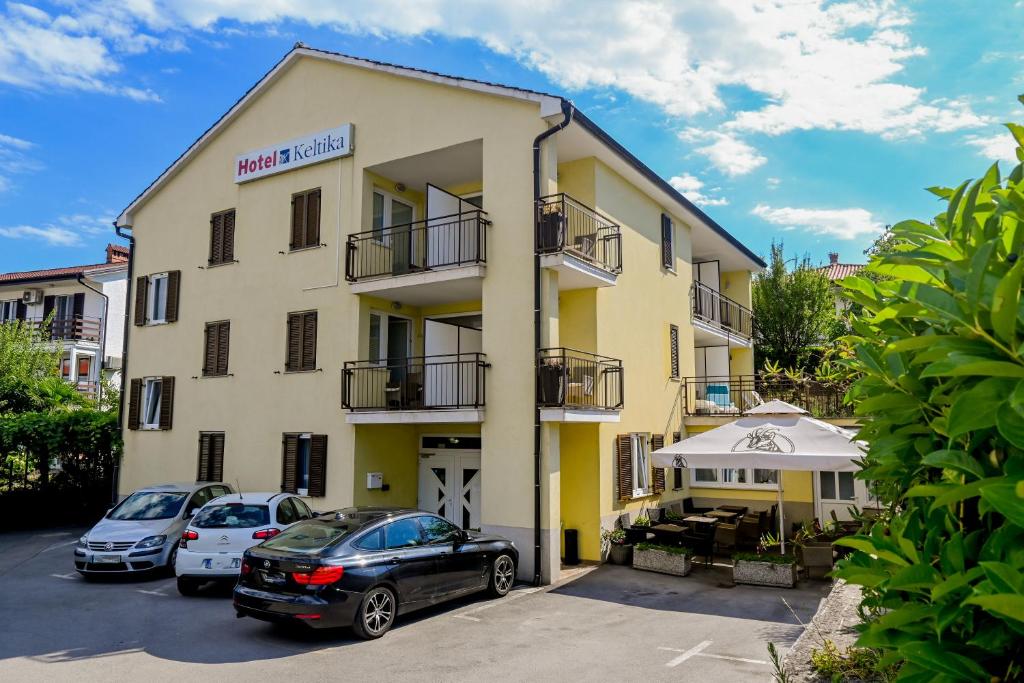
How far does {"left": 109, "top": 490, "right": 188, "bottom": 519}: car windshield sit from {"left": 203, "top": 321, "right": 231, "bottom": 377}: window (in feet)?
14.4

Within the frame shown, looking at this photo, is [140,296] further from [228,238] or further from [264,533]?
[264,533]

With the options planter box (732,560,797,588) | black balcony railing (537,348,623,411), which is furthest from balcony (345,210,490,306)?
planter box (732,560,797,588)

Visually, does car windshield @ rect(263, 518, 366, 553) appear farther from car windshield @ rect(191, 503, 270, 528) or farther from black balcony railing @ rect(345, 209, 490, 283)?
black balcony railing @ rect(345, 209, 490, 283)

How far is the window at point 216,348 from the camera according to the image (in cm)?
1850

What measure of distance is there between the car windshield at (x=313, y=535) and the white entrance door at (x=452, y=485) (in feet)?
19.9

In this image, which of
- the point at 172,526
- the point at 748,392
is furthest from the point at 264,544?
the point at 748,392

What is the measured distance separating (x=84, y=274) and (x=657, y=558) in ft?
103

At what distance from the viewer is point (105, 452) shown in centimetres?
2109

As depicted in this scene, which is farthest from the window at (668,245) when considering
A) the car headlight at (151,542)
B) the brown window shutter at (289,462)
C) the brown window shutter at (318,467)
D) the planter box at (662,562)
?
the car headlight at (151,542)

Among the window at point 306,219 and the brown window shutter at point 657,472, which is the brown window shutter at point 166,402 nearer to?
the window at point 306,219

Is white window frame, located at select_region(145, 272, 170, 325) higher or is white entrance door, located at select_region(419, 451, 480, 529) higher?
white window frame, located at select_region(145, 272, 170, 325)

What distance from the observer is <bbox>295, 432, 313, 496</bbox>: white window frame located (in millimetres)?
16344

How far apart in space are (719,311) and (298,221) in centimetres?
1452

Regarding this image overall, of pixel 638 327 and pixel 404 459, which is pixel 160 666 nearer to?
pixel 404 459
